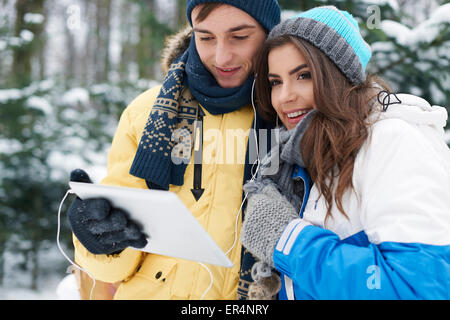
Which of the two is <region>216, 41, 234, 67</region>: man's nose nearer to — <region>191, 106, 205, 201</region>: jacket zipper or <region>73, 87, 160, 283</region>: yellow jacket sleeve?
<region>191, 106, 205, 201</region>: jacket zipper

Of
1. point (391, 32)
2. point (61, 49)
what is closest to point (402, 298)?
point (391, 32)

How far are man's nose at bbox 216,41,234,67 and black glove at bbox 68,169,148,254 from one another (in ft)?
2.82

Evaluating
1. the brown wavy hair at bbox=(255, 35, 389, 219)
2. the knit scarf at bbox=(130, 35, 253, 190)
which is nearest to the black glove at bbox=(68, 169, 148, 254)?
the knit scarf at bbox=(130, 35, 253, 190)

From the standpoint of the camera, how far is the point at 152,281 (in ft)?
5.63

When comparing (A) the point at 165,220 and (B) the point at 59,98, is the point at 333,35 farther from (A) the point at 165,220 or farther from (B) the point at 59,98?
(B) the point at 59,98

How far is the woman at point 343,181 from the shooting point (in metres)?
1.16

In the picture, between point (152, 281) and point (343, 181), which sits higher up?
point (343, 181)

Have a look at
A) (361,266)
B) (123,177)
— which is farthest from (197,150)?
(361,266)

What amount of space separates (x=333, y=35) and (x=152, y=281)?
1378mm

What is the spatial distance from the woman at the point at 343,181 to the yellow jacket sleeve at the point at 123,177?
61 cm

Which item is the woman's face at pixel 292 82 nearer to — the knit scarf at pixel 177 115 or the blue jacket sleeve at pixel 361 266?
the knit scarf at pixel 177 115

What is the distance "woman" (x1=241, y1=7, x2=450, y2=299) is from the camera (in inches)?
45.5
